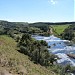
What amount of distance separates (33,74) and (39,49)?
90.9 ft

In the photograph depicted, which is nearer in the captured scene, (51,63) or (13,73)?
(13,73)

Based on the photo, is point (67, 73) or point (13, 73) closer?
point (13, 73)

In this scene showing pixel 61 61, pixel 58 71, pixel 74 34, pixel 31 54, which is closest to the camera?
pixel 58 71

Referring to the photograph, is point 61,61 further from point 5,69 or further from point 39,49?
point 5,69

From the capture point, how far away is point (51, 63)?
68750 millimetres

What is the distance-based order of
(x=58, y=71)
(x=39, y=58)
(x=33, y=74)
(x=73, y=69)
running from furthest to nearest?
(x=39, y=58), (x=73, y=69), (x=58, y=71), (x=33, y=74)

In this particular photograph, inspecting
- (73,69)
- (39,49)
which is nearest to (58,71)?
(73,69)

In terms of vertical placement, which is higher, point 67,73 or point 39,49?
point 39,49

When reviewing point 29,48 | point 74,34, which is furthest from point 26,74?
point 74,34

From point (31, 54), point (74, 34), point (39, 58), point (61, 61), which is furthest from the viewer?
point (74, 34)

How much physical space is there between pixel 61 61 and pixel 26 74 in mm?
36292

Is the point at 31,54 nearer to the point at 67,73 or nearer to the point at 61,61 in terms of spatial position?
the point at 61,61

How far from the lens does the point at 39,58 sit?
222 ft

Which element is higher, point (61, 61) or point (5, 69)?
point (5, 69)
